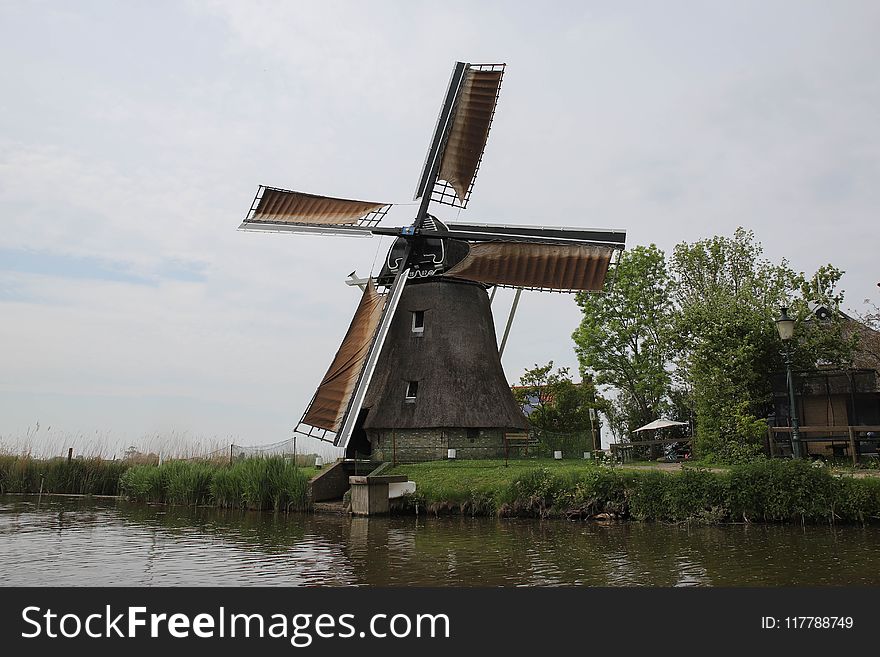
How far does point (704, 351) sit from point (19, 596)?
17.3m

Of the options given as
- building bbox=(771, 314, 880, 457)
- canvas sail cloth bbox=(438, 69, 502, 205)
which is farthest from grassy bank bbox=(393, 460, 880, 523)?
canvas sail cloth bbox=(438, 69, 502, 205)

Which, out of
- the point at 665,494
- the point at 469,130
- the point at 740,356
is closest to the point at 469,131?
the point at 469,130

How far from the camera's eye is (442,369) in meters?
22.2

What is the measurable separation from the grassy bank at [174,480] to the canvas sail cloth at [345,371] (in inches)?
67.6

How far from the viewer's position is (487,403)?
22219 mm

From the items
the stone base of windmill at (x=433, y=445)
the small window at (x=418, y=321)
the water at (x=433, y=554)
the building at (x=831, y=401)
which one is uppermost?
the small window at (x=418, y=321)

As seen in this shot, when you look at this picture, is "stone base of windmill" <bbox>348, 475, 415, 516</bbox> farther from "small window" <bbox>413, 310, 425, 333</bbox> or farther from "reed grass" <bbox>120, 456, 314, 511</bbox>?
"small window" <bbox>413, 310, 425, 333</bbox>

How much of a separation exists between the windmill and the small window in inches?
1.3

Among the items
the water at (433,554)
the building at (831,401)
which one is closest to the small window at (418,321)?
the water at (433,554)

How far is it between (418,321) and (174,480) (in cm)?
914

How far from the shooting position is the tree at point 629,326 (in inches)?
1187

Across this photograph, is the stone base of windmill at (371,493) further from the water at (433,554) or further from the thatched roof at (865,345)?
the thatched roof at (865,345)

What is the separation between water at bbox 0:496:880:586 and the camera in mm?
8680

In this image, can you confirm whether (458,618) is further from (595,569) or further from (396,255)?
(396,255)
